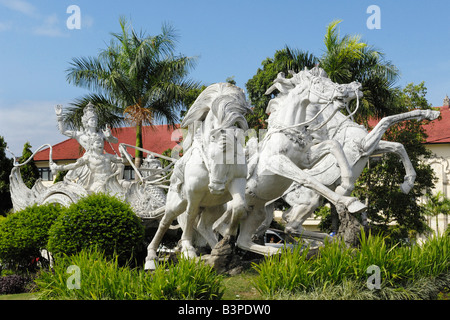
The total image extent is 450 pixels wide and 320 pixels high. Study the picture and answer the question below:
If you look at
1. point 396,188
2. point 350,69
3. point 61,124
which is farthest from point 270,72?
point 61,124

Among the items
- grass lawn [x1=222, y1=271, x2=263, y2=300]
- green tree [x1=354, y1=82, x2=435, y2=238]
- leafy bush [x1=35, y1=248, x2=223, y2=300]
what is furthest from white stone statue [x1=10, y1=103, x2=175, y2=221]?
green tree [x1=354, y1=82, x2=435, y2=238]

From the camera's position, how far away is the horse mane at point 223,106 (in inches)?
266

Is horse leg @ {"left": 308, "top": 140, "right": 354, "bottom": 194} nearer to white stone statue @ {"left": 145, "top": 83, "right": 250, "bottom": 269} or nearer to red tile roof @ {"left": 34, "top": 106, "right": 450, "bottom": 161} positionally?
white stone statue @ {"left": 145, "top": 83, "right": 250, "bottom": 269}

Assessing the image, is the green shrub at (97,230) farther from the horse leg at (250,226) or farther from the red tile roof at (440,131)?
the red tile roof at (440,131)

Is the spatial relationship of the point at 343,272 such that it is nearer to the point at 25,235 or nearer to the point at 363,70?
the point at 25,235

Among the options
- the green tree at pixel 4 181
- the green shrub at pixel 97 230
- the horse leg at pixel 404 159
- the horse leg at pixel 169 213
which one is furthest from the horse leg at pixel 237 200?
the green tree at pixel 4 181

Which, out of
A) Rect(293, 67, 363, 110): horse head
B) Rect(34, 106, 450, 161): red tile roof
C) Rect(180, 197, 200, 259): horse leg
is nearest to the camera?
Rect(180, 197, 200, 259): horse leg

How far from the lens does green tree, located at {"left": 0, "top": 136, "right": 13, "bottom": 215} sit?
24.1 metres

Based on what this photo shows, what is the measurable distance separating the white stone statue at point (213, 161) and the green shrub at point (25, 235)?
9.71 ft

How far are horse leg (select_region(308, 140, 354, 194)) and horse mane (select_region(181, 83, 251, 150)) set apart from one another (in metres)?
1.28

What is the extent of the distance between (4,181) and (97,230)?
18.4m
